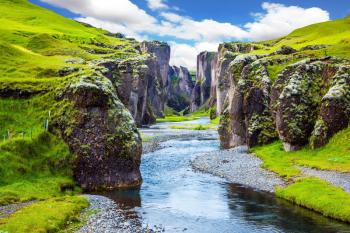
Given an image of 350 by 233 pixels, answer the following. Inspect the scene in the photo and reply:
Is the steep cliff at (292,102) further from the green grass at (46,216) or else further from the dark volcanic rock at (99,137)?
the green grass at (46,216)

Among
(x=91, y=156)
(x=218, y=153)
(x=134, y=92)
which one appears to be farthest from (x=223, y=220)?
(x=134, y=92)

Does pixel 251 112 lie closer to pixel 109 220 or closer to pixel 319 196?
pixel 319 196

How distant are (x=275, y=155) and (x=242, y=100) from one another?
1101 inches

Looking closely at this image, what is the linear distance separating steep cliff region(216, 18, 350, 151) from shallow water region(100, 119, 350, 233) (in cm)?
2740

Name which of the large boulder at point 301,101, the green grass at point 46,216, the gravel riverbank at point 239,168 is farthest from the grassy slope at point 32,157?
the large boulder at point 301,101

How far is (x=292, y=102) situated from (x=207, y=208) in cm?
4919

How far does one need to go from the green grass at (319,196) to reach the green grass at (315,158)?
29.8 ft

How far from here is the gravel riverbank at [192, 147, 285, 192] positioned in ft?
221

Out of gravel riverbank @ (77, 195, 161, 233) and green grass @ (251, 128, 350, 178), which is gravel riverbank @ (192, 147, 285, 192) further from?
gravel riverbank @ (77, 195, 161, 233)

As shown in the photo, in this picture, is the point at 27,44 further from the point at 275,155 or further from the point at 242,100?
the point at 275,155

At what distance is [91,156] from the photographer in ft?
215

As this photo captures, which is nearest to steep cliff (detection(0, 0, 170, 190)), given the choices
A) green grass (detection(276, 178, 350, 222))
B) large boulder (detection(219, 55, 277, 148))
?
green grass (detection(276, 178, 350, 222))

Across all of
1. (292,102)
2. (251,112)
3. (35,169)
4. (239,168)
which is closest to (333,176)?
(239,168)

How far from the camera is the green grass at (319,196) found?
47.6 meters
